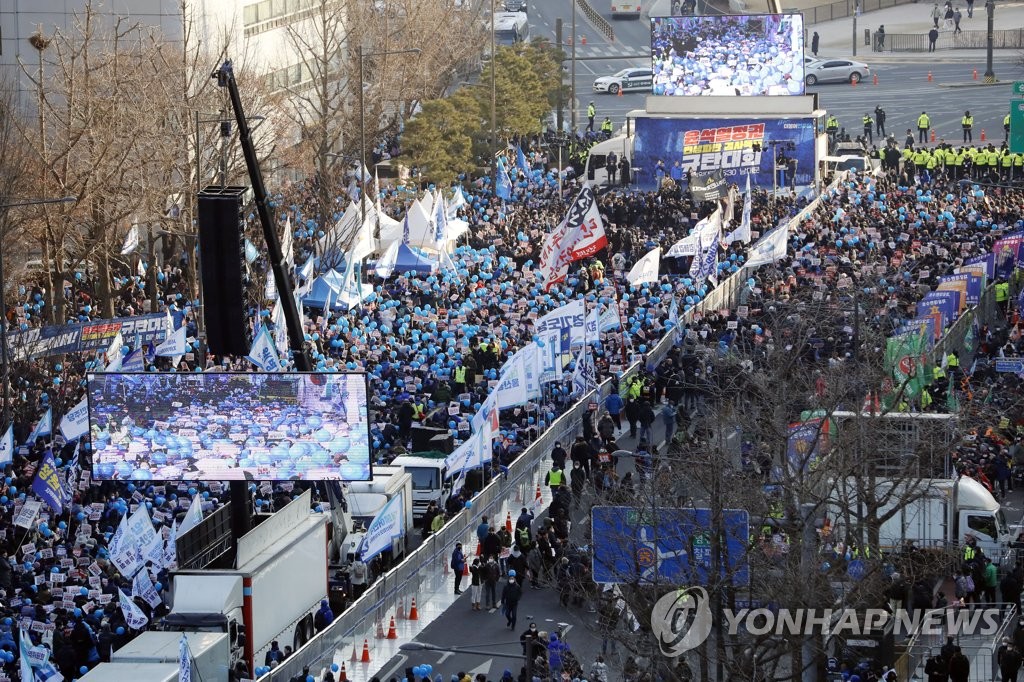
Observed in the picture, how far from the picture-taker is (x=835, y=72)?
3664 inches

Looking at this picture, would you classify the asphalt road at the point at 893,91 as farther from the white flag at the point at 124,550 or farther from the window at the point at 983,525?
the white flag at the point at 124,550

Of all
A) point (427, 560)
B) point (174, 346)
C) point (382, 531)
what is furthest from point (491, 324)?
point (382, 531)

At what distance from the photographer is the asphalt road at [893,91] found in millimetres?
84688

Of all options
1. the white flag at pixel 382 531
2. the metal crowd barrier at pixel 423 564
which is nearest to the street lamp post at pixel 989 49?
the metal crowd barrier at pixel 423 564

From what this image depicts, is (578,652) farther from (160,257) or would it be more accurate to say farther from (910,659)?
(160,257)

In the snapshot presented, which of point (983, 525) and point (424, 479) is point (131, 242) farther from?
point (983, 525)

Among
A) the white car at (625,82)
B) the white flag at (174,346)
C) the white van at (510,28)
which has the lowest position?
the white flag at (174,346)

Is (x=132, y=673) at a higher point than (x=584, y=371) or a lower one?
lower

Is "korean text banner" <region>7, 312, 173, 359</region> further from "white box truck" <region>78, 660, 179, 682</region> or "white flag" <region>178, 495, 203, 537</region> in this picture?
"white box truck" <region>78, 660, 179, 682</region>

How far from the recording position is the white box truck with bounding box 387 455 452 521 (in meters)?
37.7

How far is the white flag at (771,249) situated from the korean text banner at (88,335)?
15445 mm

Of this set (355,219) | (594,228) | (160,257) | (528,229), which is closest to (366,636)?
(594,228)

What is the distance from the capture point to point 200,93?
56.4 m

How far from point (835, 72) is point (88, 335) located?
187 ft
